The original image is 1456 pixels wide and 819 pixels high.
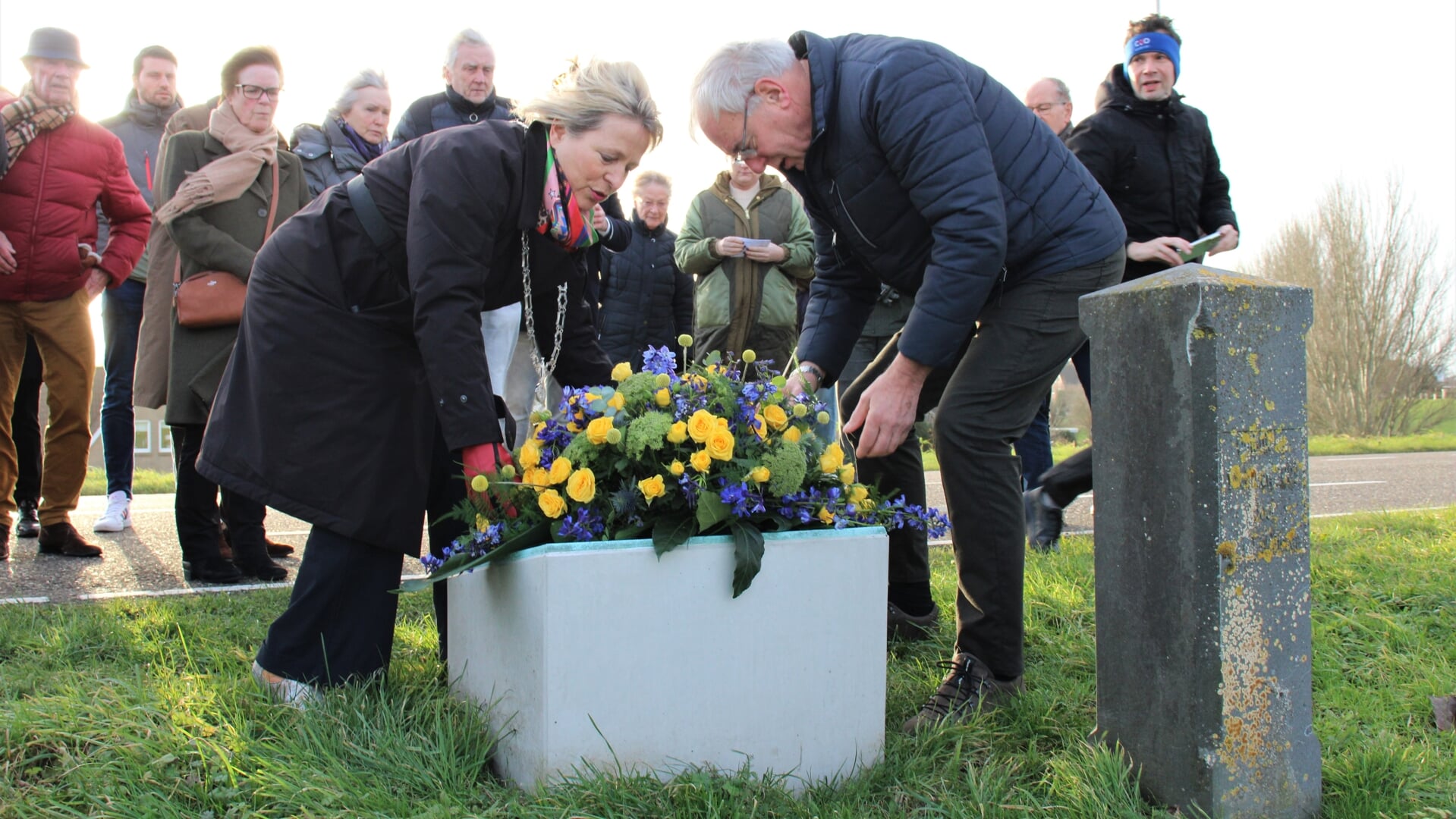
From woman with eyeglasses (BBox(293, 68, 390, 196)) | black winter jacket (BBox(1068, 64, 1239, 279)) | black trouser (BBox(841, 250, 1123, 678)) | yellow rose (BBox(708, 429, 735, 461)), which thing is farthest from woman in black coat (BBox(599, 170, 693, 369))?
yellow rose (BBox(708, 429, 735, 461))

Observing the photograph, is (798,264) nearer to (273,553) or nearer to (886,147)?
(273,553)

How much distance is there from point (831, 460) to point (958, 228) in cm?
63

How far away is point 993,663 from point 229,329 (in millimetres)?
3378

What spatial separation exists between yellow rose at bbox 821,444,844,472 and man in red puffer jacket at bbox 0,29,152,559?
3.93m

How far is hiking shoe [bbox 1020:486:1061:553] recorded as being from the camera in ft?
16.1

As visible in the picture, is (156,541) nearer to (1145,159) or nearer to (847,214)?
(847,214)

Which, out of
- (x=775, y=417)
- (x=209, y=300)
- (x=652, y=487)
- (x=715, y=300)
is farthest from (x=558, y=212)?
(x=715, y=300)

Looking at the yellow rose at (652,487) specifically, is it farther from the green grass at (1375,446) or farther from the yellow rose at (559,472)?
the green grass at (1375,446)

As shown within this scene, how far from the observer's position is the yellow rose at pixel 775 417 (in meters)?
2.51

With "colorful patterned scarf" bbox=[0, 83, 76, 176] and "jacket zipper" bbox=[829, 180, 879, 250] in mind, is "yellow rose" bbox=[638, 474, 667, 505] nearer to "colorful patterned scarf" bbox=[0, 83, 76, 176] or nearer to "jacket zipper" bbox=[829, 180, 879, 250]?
"jacket zipper" bbox=[829, 180, 879, 250]

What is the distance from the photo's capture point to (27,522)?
5.59m

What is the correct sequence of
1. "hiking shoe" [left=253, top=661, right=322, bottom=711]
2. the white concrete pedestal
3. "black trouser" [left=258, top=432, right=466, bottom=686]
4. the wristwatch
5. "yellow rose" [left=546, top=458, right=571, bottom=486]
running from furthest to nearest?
the wristwatch < "black trouser" [left=258, top=432, right=466, bottom=686] < "hiking shoe" [left=253, top=661, right=322, bottom=711] < "yellow rose" [left=546, top=458, right=571, bottom=486] < the white concrete pedestal

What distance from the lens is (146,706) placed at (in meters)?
2.42

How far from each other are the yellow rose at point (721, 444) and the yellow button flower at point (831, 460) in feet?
1.00
